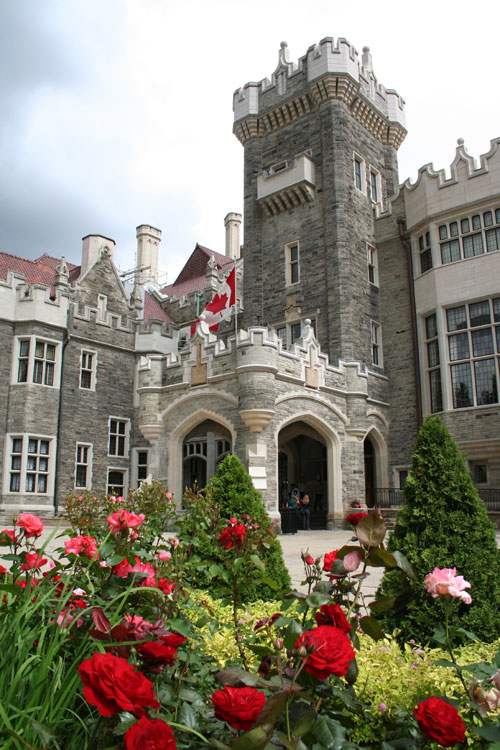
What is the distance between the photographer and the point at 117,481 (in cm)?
2300

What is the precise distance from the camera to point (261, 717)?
5.98ft

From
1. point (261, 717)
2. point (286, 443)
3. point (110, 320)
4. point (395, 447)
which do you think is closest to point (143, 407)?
point (110, 320)

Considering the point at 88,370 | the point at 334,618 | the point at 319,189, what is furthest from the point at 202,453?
the point at 334,618

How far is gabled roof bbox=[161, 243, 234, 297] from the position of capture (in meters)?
34.8

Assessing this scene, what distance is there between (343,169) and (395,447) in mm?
10641

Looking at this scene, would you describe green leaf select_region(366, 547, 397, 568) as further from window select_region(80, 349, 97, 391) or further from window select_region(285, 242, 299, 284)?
window select_region(285, 242, 299, 284)

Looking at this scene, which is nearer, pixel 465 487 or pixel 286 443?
pixel 465 487

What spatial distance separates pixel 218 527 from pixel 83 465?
17.4m

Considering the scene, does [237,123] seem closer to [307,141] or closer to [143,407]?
[307,141]

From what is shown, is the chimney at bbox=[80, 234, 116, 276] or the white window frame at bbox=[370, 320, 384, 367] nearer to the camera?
the white window frame at bbox=[370, 320, 384, 367]

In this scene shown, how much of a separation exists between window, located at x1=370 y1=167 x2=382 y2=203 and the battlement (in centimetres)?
247

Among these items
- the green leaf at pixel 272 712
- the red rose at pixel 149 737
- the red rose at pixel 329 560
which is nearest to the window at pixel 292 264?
the red rose at pixel 329 560

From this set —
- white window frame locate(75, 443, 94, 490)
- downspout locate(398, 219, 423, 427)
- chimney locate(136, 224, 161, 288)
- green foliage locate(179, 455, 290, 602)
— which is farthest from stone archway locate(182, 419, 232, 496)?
green foliage locate(179, 455, 290, 602)

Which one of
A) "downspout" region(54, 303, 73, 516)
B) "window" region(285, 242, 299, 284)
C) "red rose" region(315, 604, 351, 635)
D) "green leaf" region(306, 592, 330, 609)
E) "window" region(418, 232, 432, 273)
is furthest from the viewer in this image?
"window" region(285, 242, 299, 284)
